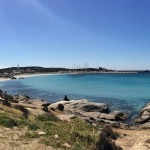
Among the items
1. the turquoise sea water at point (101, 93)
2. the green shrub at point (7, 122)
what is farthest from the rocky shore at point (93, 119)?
the turquoise sea water at point (101, 93)

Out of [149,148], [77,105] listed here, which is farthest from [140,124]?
[149,148]

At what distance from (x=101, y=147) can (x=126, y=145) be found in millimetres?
4398

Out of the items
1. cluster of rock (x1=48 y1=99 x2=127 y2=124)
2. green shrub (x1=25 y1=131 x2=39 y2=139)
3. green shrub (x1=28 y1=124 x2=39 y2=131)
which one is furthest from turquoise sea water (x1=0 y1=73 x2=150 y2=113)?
green shrub (x1=25 y1=131 x2=39 y2=139)

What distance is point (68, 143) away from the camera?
55.5 ft

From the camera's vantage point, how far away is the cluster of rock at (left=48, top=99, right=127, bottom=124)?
3915 centimetres

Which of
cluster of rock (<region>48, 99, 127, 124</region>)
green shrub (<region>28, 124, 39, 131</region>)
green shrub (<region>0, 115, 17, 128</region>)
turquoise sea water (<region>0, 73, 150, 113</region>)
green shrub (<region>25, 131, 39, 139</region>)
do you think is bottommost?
turquoise sea water (<region>0, 73, 150, 113</region>)

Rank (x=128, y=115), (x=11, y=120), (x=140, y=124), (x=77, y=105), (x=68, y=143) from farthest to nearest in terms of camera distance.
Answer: (x=77, y=105), (x=128, y=115), (x=140, y=124), (x=11, y=120), (x=68, y=143)

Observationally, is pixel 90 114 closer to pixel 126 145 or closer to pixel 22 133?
pixel 126 145

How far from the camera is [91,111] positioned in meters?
44.2

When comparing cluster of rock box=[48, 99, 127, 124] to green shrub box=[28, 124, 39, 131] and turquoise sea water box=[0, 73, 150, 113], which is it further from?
green shrub box=[28, 124, 39, 131]

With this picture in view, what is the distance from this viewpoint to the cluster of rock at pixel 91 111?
128 feet

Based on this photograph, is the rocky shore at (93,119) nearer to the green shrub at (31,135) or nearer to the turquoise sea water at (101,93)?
the green shrub at (31,135)

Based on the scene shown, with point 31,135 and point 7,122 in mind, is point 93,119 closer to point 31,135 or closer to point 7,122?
point 7,122

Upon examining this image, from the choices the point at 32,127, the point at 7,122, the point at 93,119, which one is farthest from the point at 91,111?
the point at 7,122
